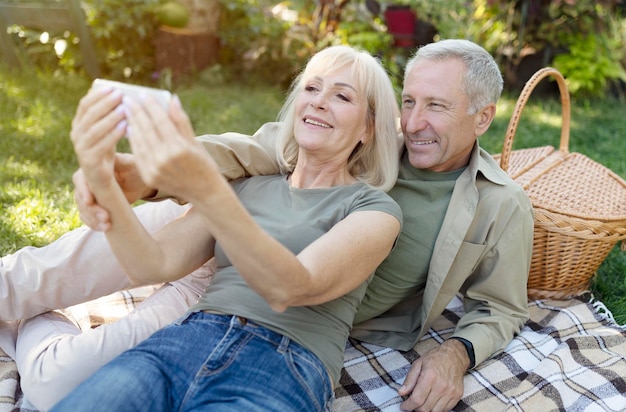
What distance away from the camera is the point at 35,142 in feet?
15.5

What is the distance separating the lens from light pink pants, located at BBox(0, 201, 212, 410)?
89.8 inches

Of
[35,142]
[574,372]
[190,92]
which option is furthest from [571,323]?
[190,92]

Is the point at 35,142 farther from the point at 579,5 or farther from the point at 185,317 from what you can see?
the point at 579,5

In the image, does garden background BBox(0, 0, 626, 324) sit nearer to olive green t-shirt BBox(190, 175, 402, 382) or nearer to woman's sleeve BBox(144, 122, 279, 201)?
woman's sleeve BBox(144, 122, 279, 201)

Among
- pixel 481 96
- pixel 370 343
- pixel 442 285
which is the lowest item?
pixel 370 343

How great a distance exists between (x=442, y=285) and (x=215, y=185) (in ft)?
4.49

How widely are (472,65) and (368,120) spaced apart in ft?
1.78

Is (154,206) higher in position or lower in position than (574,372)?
higher

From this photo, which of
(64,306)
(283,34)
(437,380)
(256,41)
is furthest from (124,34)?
(437,380)

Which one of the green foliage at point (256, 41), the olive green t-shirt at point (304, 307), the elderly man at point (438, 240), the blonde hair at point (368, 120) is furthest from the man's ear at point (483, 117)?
the green foliage at point (256, 41)

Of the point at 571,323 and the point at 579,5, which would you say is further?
the point at 579,5

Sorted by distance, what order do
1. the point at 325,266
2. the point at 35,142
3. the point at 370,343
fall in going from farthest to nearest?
1. the point at 35,142
2. the point at 370,343
3. the point at 325,266

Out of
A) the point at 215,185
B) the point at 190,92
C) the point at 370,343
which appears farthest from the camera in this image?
the point at 190,92

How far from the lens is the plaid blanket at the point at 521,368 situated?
2.53 metres
